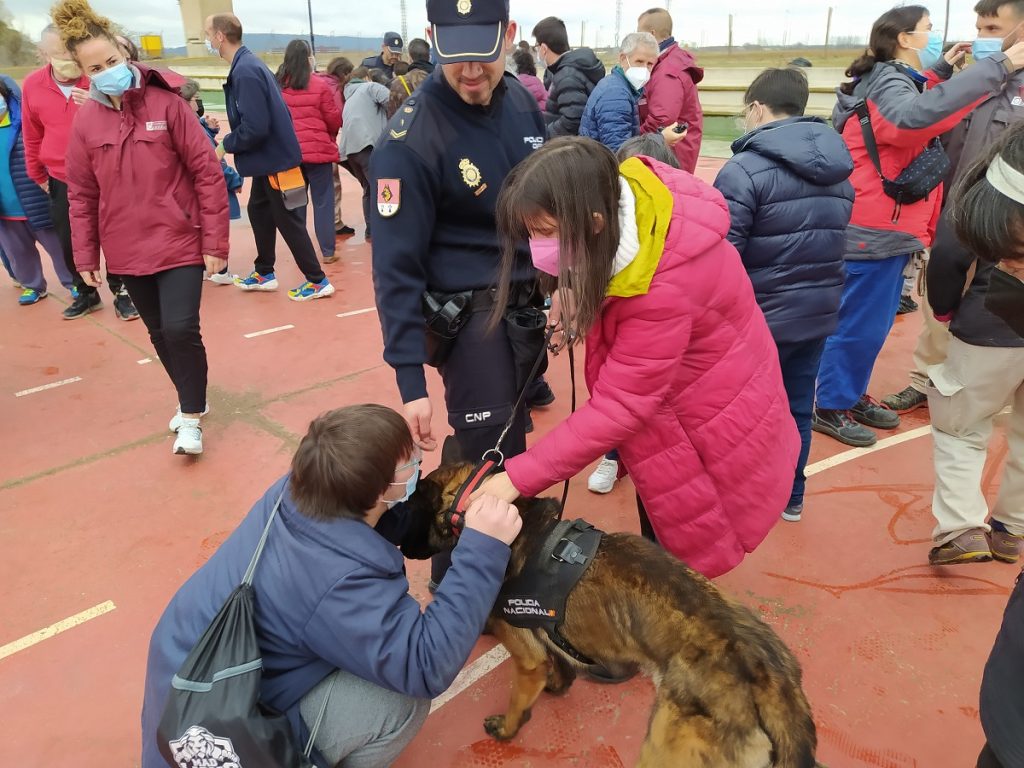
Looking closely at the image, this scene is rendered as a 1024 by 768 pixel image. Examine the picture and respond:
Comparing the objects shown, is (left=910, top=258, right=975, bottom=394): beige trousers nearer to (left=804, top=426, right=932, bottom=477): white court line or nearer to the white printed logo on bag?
(left=804, top=426, right=932, bottom=477): white court line

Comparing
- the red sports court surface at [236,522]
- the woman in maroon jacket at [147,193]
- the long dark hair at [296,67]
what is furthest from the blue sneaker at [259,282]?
the woman in maroon jacket at [147,193]

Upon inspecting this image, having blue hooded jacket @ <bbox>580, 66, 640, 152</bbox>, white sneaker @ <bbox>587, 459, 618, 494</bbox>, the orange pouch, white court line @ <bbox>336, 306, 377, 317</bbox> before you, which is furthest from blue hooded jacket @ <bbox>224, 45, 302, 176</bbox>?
white sneaker @ <bbox>587, 459, 618, 494</bbox>

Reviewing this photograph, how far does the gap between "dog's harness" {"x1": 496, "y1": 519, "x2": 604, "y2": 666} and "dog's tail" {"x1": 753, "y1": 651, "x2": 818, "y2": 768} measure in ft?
1.76

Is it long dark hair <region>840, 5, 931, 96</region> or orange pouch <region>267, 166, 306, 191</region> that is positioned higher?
long dark hair <region>840, 5, 931, 96</region>

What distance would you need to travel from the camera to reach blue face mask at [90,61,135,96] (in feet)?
10.4

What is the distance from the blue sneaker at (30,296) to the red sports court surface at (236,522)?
4.45ft

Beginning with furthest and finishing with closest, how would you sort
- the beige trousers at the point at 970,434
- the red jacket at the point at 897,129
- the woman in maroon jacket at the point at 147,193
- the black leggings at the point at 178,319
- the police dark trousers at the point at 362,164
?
the police dark trousers at the point at 362,164
the black leggings at the point at 178,319
the woman in maroon jacket at the point at 147,193
the red jacket at the point at 897,129
the beige trousers at the point at 970,434

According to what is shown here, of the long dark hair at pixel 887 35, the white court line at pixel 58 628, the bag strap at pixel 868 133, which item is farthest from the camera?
the bag strap at pixel 868 133

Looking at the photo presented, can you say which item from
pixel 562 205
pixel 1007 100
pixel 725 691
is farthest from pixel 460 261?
pixel 1007 100

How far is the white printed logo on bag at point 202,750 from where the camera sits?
141 centimetres

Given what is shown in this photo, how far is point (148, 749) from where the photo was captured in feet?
5.53

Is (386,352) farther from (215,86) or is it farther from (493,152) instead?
(215,86)

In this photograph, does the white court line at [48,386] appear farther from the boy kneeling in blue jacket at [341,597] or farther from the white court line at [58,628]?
the boy kneeling in blue jacket at [341,597]

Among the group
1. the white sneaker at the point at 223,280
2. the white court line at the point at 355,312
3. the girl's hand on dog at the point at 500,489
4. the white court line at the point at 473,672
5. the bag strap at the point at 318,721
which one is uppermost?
the girl's hand on dog at the point at 500,489
